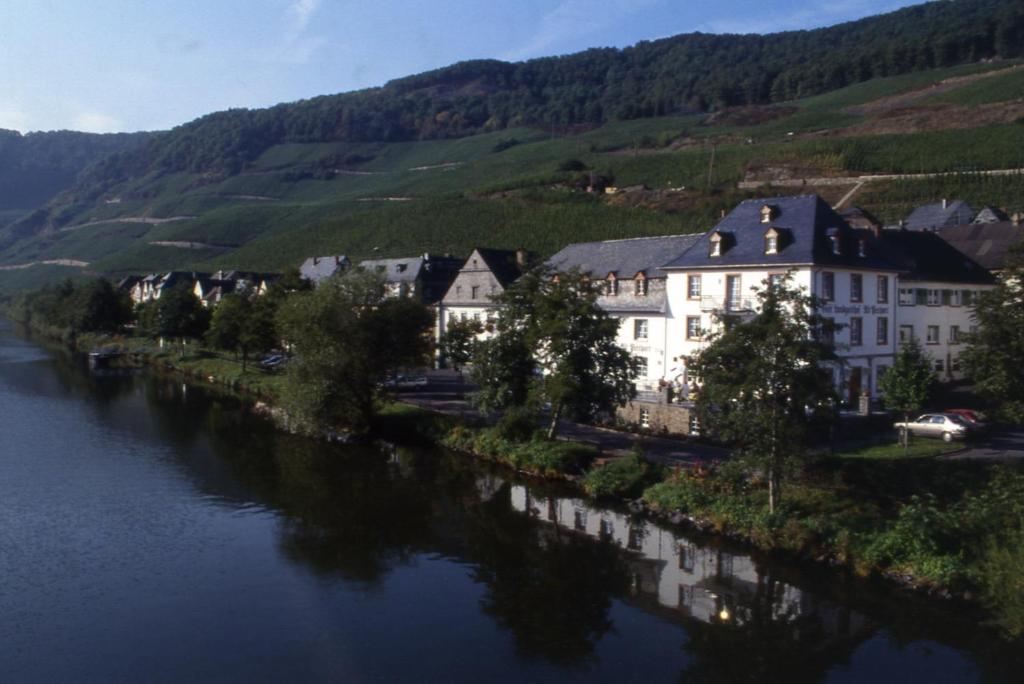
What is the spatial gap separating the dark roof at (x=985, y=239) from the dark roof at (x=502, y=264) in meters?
21.6

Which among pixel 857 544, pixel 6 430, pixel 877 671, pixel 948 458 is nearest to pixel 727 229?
pixel 948 458

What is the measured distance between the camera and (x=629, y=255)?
39750 millimetres

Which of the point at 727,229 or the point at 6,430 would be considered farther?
the point at 6,430

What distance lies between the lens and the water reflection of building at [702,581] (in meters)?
18.3

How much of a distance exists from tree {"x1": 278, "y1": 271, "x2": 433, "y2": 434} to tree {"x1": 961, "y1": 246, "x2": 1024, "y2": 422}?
2125cm

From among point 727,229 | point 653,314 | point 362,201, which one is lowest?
point 653,314

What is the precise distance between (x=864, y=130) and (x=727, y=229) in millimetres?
64000

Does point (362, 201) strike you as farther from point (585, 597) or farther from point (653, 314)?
point (585, 597)

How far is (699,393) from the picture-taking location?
2245cm

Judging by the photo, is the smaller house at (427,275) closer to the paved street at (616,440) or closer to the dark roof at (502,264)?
the dark roof at (502,264)

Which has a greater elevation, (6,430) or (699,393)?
(699,393)

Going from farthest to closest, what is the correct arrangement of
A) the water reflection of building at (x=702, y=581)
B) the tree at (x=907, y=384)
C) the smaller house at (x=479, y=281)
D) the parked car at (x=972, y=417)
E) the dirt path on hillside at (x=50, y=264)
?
the dirt path on hillside at (x=50, y=264) < the smaller house at (x=479, y=281) < the parked car at (x=972, y=417) < the tree at (x=907, y=384) < the water reflection of building at (x=702, y=581)

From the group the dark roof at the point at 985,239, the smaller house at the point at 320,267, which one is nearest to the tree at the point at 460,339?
the dark roof at the point at 985,239

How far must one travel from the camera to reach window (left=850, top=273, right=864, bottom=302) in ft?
105
